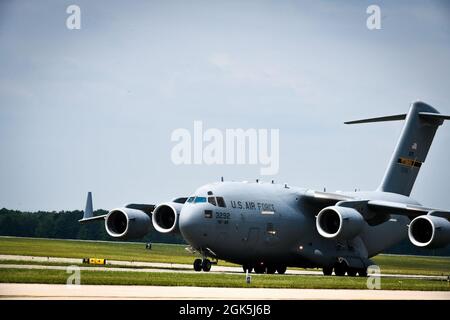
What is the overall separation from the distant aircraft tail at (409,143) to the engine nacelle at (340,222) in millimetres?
6085

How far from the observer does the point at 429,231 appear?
134 ft

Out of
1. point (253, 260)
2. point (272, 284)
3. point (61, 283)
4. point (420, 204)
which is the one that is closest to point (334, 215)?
point (253, 260)

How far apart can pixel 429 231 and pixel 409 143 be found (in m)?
7.46

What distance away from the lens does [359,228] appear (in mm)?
41062

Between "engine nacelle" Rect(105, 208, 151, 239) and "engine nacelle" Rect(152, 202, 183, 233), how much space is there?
1.14 m

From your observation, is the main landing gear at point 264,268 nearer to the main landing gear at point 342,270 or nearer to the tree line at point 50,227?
the main landing gear at point 342,270

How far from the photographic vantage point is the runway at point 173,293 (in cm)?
2245

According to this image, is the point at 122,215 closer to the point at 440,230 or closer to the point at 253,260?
the point at 253,260

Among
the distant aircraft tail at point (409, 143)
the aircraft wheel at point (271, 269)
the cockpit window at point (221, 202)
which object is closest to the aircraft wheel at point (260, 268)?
the aircraft wheel at point (271, 269)

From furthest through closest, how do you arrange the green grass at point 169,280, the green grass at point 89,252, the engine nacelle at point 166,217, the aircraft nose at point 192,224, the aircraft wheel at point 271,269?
the green grass at point 89,252, the aircraft wheel at point 271,269, the engine nacelle at point 166,217, the aircraft nose at point 192,224, the green grass at point 169,280

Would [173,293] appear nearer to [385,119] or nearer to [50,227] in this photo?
[385,119]

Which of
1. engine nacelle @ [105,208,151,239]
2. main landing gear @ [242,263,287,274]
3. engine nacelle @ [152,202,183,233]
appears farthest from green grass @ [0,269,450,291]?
main landing gear @ [242,263,287,274]

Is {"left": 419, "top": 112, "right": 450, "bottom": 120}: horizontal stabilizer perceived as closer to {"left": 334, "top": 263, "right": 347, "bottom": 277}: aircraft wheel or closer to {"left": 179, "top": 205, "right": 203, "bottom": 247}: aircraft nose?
{"left": 334, "top": 263, "right": 347, "bottom": 277}: aircraft wheel
